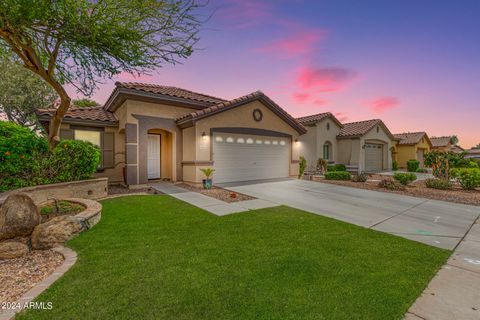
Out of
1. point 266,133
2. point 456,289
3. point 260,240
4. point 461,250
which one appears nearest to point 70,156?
point 260,240

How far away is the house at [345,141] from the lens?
740 inches

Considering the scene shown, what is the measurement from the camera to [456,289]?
2.72m

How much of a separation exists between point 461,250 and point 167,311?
501 centimetres

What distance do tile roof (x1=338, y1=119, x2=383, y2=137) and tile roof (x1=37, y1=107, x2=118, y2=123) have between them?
59.5ft

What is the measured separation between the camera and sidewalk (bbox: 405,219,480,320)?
2275mm

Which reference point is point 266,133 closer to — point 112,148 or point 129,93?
point 129,93

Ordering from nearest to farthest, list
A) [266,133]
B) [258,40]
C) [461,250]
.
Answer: [461,250] → [258,40] → [266,133]

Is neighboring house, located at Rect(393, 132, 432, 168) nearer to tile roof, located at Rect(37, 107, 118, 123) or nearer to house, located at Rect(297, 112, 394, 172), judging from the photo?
house, located at Rect(297, 112, 394, 172)

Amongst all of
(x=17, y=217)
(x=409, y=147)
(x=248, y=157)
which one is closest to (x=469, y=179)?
(x=248, y=157)

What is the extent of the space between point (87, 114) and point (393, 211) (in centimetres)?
1373

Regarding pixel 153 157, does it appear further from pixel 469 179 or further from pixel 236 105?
pixel 469 179

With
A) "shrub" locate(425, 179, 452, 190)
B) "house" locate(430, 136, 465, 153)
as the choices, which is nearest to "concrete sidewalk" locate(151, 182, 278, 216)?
"shrub" locate(425, 179, 452, 190)

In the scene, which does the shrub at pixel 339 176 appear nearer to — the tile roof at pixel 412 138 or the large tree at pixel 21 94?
the tile roof at pixel 412 138

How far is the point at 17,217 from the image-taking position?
421 cm
